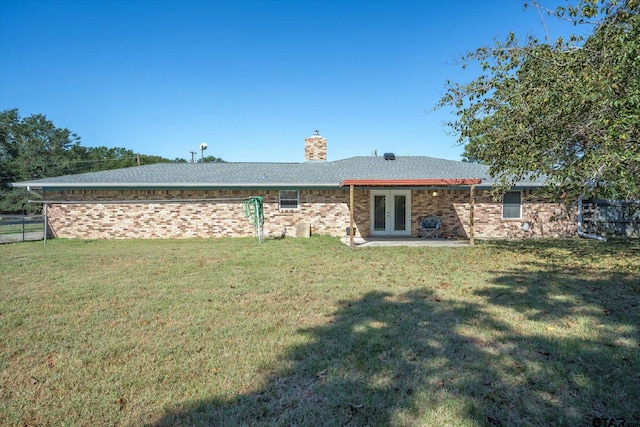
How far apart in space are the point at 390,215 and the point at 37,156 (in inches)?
1917

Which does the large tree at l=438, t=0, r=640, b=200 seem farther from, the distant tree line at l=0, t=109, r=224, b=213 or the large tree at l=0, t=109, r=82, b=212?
the large tree at l=0, t=109, r=82, b=212

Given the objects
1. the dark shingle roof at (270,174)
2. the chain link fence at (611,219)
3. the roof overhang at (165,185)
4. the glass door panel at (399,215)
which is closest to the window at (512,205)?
the dark shingle roof at (270,174)

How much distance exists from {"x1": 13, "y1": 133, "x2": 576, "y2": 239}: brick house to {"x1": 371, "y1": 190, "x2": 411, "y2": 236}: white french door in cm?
4

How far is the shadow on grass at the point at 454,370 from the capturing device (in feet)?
8.46

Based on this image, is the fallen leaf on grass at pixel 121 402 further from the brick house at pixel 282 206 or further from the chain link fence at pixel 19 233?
the chain link fence at pixel 19 233

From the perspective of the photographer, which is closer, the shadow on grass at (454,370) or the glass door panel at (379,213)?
the shadow on grass at (454,370)

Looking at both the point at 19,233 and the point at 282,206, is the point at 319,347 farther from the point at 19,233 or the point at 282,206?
the point at 19,233

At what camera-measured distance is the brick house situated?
48.3 ft

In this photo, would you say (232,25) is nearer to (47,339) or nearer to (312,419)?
(47,339)

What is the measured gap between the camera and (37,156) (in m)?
43.9

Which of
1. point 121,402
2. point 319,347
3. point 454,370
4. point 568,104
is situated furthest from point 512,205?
point 121,402

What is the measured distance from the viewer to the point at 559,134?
788cm

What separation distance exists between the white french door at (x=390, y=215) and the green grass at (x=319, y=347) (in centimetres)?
777

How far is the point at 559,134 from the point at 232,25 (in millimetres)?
11310
